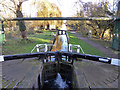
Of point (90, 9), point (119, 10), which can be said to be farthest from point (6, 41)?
point (119, 10)

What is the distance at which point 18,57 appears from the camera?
13.2ft

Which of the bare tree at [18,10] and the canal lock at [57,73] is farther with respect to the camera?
the bare tree at [18,10]

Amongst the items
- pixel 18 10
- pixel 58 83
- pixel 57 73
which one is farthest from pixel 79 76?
pixel 18 10

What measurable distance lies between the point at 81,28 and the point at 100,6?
2.72 metres

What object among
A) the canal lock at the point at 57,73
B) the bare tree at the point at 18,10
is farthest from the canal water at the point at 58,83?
the bare tree at the point at 18,10

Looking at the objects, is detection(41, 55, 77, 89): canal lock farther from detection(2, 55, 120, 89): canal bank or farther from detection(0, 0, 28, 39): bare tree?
detection(0, 0, 28, 39): bare tree

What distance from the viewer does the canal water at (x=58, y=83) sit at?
3.73 metres

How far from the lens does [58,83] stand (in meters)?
4.06

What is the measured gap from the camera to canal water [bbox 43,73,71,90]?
3727mm

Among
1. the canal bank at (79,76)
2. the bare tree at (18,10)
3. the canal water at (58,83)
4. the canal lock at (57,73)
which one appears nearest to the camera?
the canal bank at (79,76)

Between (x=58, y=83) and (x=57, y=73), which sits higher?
(x=57, y=73)

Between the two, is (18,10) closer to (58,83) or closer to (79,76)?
(58,83)

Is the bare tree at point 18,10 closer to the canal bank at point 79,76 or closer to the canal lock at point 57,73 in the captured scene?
the canal bank at point 79,76

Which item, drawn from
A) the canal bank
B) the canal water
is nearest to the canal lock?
the canal water
